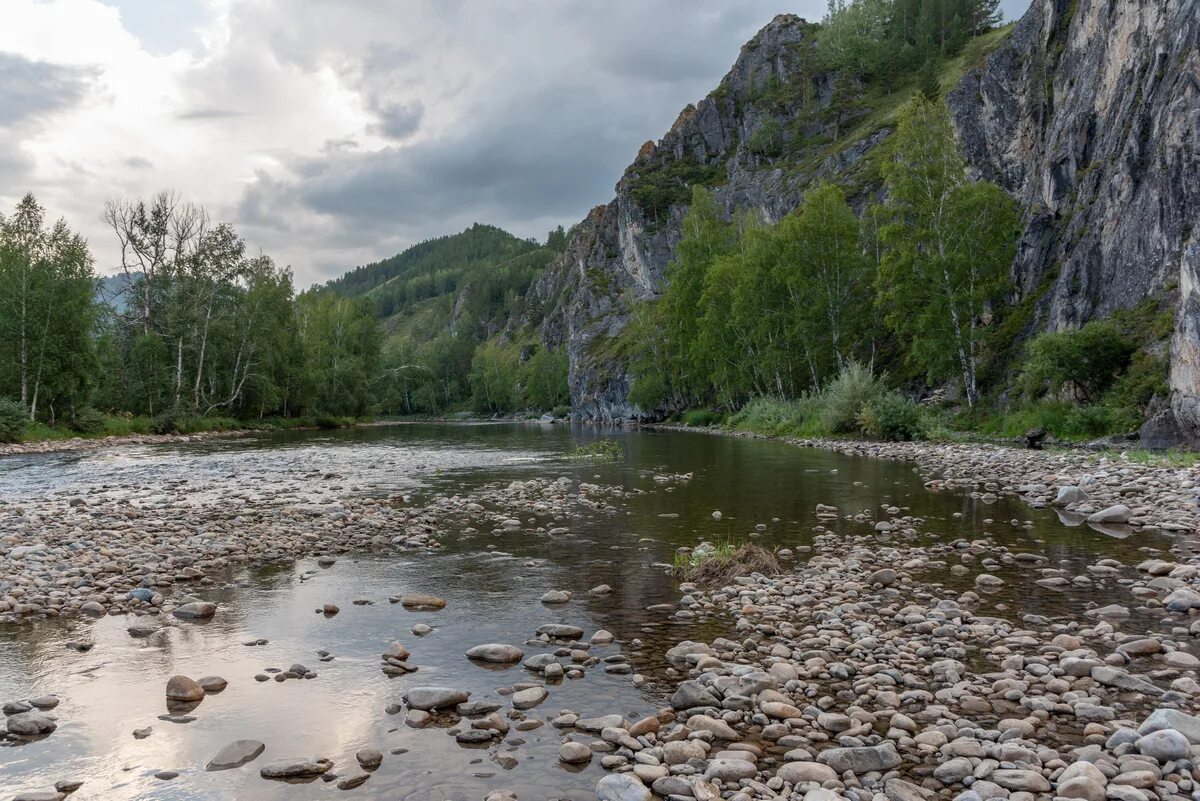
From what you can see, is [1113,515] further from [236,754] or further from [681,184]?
[681,184]

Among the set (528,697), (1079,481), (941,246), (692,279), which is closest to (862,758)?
(528,697)

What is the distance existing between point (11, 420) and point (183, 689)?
150 feet

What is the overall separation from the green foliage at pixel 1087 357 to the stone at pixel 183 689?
32678 millimetres

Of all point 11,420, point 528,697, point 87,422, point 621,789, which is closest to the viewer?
point 621,789

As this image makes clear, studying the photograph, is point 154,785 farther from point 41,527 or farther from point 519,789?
point 41,527

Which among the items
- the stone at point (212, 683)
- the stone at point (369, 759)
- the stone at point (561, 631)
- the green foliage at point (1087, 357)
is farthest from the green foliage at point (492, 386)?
the stone at point (369, 759)

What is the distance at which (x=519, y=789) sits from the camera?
5.13 meters

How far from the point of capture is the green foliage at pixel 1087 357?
2892cm

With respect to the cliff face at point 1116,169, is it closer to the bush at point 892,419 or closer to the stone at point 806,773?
the bush at point 892,419

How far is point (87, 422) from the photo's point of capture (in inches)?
1917

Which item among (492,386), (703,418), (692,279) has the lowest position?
(703,418)

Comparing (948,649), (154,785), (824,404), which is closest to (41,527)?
(154,785)

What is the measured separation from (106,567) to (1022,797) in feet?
42.5

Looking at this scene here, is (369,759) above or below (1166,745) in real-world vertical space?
Answer: below
